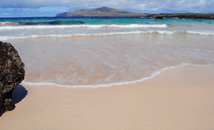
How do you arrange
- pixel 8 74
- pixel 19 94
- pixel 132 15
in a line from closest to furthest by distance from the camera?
pixel 8 74 < pixel 19 94 < pixel 132 15

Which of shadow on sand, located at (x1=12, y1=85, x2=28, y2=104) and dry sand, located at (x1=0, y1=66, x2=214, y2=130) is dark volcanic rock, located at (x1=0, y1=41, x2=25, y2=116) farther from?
shadow on sand, located at (x1=12, y1=85, x2=28, y2=104)

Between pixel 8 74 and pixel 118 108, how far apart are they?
1.81m

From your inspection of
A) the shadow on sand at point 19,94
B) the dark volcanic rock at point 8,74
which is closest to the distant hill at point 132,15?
the shadow on sand at point 19,94

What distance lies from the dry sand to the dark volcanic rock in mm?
172

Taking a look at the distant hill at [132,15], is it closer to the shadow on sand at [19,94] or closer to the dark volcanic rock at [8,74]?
the shadow on sand at [19,94]

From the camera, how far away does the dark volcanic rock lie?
2.75 m

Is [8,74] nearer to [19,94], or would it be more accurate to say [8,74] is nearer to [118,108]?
[19,94]

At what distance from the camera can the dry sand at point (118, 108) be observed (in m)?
2.48

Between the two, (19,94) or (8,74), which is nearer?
(8,74)

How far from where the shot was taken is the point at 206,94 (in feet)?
11.6

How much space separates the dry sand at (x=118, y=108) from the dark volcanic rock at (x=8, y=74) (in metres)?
0.17

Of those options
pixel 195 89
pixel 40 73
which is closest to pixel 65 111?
pixel 40 73

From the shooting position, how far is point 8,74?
285 centimetres

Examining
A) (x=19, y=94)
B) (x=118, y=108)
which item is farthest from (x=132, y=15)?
(x=118, y=108)
